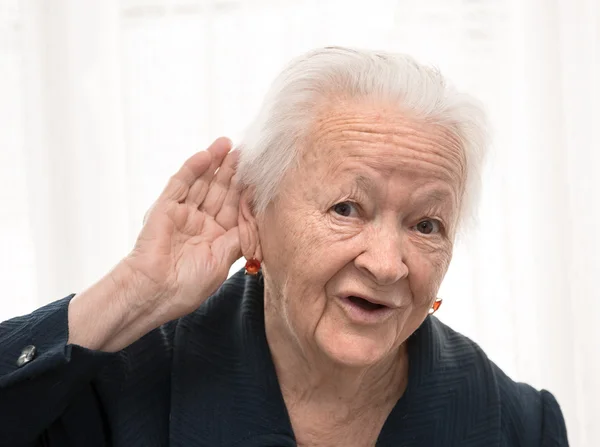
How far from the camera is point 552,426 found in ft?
5.49

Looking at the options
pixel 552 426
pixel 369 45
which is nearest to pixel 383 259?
pixel 552 426

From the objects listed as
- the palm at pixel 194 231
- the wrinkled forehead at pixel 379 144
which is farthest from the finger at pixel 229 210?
the wrinkled forehead at pixel 379 144

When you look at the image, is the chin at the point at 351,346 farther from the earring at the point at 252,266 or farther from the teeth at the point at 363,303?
the earring at the point at 252,266

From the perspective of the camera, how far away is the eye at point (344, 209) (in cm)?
151

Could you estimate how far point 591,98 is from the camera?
267 centimetres

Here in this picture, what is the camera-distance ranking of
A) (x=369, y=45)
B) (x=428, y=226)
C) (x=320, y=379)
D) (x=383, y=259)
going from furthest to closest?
(x=369, y=45)
(x=320, y=379)
(x=428, y=226)
(x=383, y=259)

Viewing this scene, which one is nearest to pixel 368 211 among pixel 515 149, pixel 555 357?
pixel 515 149

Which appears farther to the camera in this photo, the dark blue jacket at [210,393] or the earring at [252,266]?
the earring at [252,266]

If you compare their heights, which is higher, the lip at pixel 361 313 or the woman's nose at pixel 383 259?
the woman's nose at pixel 383 259

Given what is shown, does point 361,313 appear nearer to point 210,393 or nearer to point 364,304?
point 364,304

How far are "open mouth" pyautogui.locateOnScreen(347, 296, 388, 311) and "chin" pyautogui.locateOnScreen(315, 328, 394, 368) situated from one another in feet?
0.14

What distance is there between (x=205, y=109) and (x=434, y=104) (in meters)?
1.36

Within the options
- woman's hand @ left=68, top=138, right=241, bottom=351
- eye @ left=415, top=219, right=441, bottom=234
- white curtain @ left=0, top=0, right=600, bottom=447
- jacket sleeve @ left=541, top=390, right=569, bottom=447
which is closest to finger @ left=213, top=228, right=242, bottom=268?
woman's hand @ left=68, top=138, right=241, bottom=351

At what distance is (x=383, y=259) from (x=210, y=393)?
0.44 meters
